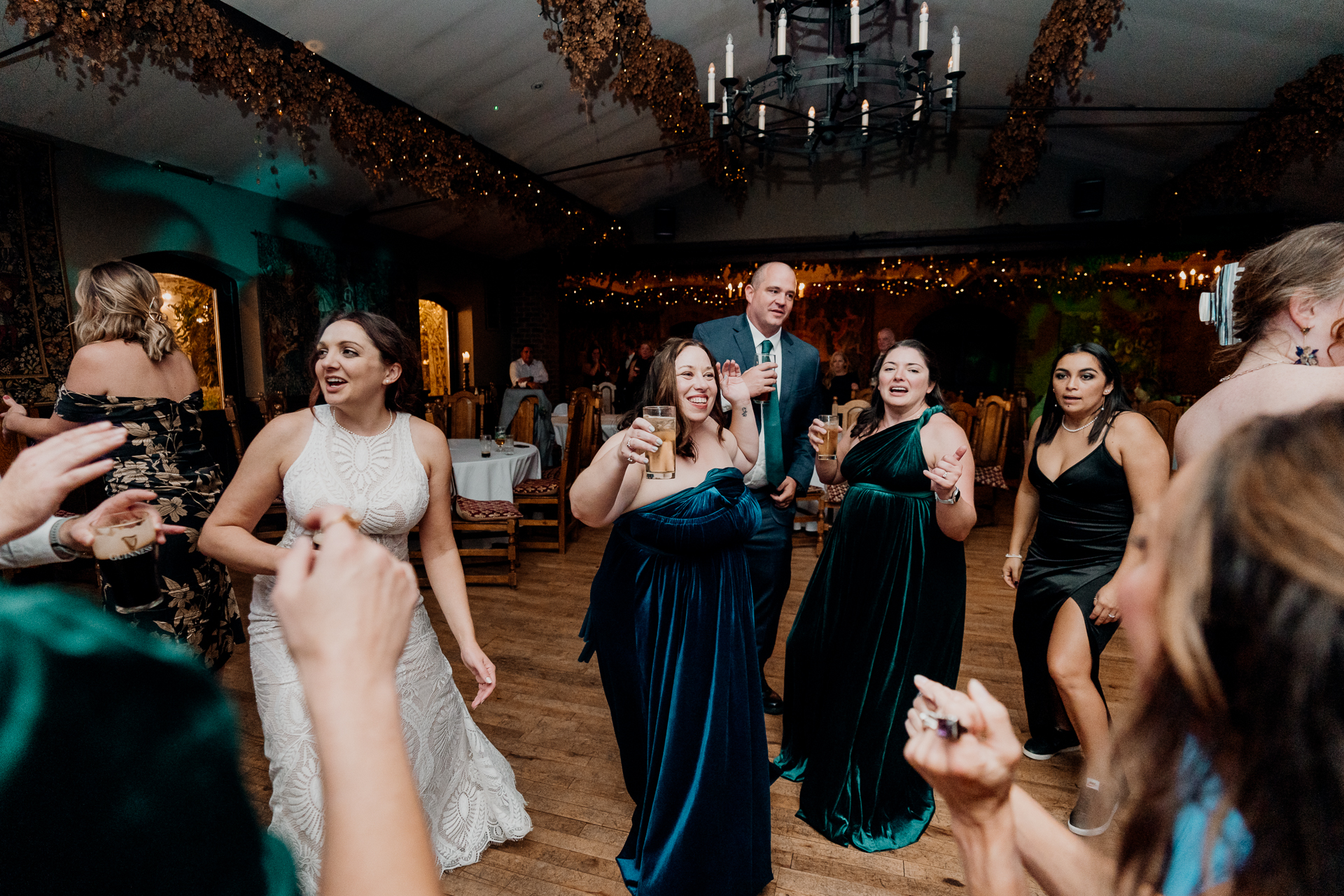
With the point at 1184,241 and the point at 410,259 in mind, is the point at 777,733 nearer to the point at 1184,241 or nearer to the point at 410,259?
the point at 410,259

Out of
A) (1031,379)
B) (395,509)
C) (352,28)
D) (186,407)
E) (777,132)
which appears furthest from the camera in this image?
(1031,379)

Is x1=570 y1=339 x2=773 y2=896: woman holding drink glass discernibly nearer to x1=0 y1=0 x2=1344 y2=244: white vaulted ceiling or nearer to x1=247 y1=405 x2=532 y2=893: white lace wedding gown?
x1=247 y1=405 x2=532 y2=893: white lace wedding gown

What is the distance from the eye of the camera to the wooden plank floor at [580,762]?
1982 millimetres

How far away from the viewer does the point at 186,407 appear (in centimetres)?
246

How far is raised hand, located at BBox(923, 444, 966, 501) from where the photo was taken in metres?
1.91

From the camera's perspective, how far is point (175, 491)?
230 cm

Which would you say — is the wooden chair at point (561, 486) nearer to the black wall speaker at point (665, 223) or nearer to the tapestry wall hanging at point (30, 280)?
the tapestry wall hanging at point (30, 280)

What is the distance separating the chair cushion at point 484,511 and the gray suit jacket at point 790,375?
7.33 feet

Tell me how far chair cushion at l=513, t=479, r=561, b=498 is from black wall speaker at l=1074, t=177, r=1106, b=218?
27.7 feet

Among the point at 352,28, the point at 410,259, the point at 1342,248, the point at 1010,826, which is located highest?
the point at 352,28

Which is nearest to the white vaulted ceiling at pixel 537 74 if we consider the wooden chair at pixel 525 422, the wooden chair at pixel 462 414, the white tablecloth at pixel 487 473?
the wooden chair at pixel 462 414

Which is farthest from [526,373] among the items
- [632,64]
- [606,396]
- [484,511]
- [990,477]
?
[990,477]

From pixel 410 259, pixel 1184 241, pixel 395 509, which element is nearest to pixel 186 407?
pixel 395 509

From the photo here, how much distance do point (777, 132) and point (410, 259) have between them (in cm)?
607
